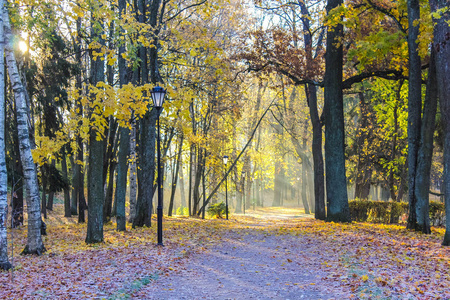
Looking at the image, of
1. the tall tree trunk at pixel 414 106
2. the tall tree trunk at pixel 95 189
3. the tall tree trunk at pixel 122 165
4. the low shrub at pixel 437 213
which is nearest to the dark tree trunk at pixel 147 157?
the tall tree trunk at pixel 122 165

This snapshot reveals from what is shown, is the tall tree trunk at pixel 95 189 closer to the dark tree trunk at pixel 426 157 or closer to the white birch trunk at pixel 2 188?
the white birch trunk at pixel 2 188

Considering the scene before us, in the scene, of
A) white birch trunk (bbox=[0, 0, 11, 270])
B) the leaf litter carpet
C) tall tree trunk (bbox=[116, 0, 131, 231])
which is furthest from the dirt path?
tall tree trunk (bbox=[116, 0, 131, 231])

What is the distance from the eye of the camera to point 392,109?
18250mm

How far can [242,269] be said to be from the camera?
736 centimetres

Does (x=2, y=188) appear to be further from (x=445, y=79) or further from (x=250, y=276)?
(x=445, y=79)

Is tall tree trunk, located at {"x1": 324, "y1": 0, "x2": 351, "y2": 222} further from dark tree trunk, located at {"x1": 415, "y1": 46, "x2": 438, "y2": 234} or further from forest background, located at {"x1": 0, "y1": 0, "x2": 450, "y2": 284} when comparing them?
dark tree trunk, located at {"x1": 415, "y1": 46, "x2": 438, "y2": 234}

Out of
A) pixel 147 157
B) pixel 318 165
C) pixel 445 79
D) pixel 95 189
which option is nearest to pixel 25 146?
pixel 95 189

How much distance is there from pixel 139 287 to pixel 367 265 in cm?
405

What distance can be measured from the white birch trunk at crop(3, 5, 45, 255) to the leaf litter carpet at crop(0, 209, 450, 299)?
0.48 m

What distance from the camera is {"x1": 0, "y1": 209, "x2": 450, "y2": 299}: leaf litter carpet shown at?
5.32m

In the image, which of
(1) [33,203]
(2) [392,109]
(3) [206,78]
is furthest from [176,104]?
(2) [392,109]

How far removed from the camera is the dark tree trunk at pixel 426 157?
33.0 ft

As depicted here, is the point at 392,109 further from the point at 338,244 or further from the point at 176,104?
the point at 176,104

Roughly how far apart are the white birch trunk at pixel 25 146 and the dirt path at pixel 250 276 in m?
3.54
